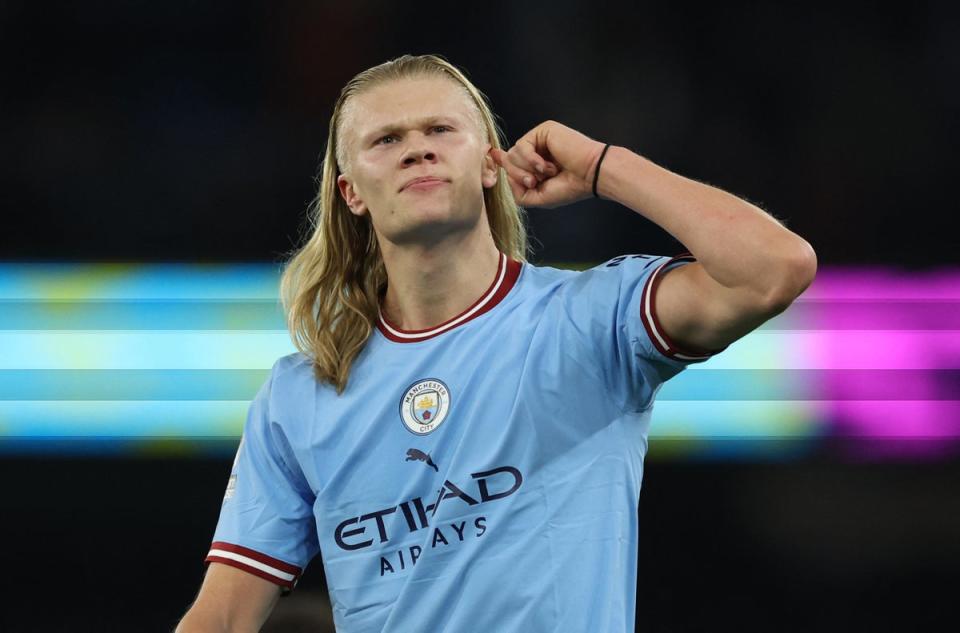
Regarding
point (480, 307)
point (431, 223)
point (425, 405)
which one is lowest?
point (425, 405)

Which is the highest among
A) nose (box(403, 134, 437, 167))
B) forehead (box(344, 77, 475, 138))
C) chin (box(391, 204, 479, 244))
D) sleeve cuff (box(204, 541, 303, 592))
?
forehead (box(344, 77, 475, 138))

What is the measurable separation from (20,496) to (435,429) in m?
1.73

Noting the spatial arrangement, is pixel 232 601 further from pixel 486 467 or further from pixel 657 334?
pixel 657 334

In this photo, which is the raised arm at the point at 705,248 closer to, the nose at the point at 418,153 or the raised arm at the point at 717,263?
the raised arm at the point at 717,263

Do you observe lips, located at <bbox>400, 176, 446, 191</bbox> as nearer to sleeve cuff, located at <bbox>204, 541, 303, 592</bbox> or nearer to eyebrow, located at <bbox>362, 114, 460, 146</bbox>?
eyebrow, located at <bbox>362, 114, 460, 146</bbox>

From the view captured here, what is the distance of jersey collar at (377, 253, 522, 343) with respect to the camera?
1790 millimetres

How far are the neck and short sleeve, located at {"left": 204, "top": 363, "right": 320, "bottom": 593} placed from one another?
268 millimetres

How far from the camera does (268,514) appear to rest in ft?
5.99

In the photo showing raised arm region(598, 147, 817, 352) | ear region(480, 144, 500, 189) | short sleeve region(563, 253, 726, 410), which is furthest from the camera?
ear region(480, 144, 500, 189)

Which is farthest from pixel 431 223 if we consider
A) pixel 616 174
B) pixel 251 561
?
pixel 251 561

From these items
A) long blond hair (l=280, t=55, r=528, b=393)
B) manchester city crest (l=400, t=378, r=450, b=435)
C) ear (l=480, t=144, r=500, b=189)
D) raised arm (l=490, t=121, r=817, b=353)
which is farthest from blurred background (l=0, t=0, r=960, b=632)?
raised arm (l=490, t=121, r=817, b=353)

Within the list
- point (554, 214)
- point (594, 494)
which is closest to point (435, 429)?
point (594, 494)

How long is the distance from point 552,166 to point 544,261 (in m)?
1.32

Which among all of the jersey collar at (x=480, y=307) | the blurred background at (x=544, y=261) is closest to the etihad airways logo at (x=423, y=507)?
the jersey collar at (x=480, y=307)
